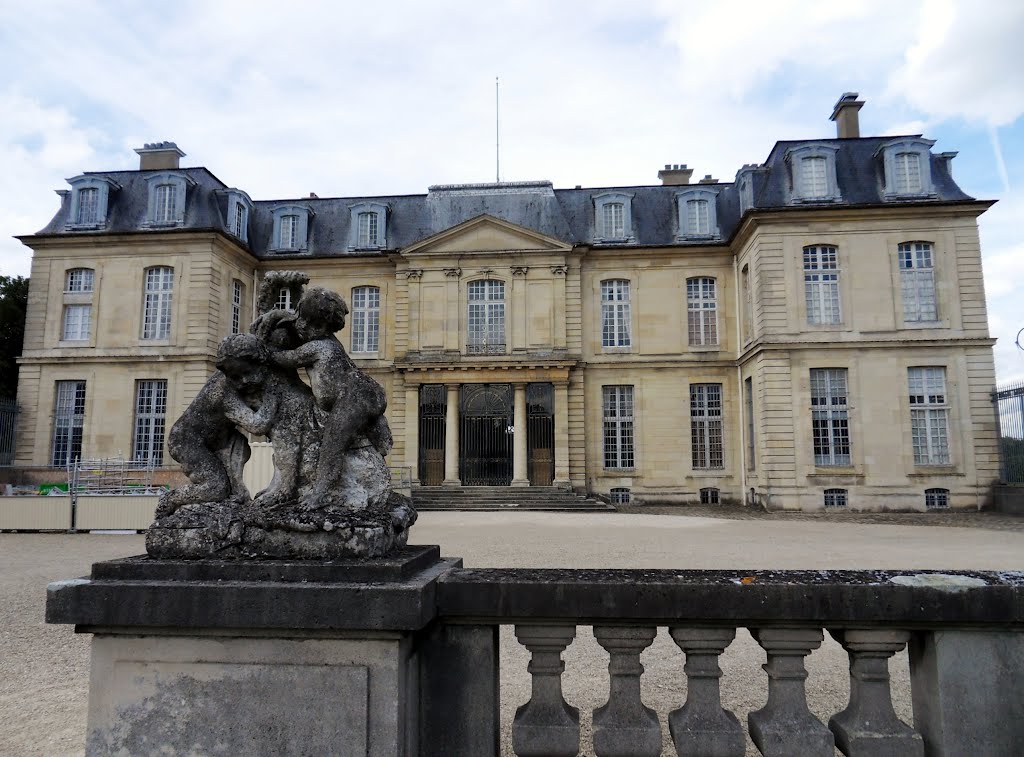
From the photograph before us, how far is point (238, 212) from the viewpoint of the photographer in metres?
24.8

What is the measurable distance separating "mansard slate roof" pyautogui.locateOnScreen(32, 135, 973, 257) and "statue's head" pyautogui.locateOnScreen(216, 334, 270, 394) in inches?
834

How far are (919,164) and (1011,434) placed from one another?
28.1 ft

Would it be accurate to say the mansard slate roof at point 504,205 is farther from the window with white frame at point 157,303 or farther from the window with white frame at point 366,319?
the window with white frame at point 157,303

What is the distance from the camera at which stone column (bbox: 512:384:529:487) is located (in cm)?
2244

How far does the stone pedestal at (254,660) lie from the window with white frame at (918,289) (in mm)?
22427

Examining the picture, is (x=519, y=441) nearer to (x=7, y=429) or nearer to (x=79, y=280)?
(x=79, y=280)

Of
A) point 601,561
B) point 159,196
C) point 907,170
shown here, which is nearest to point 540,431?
point 601,561

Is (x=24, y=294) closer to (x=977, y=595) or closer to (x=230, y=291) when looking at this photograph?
(x=230, y=291)

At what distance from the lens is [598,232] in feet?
80.1

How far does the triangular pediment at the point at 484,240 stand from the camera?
919 inches

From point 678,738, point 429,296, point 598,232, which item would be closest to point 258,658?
point 678,738

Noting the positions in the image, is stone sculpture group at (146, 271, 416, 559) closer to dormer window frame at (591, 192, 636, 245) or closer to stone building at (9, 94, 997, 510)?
stone building at (9, 94, 997, 510)

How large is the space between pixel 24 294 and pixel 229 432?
3173 centimetres

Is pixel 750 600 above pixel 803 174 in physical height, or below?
below
